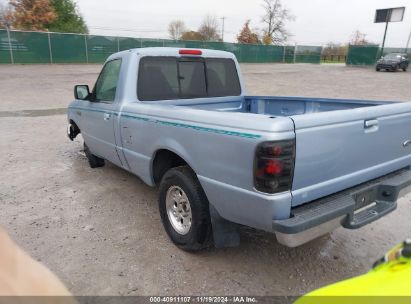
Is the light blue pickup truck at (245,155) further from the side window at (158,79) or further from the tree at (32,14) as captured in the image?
the tree at (32,14)

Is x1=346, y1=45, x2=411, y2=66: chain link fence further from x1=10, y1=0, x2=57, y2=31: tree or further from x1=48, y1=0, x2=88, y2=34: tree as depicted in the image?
x1=10, y1=0, x2=57, y2=31: tree

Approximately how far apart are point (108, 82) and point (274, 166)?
3.07 metres

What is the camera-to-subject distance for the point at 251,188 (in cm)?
237

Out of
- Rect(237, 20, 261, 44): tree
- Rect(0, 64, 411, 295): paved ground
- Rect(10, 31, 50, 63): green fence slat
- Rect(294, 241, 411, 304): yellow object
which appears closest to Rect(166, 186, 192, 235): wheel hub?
Rect(0, 64, 411, 295): paved ground

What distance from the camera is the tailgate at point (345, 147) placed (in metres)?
2.31

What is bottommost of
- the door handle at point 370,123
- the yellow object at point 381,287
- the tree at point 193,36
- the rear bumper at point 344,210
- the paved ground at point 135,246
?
the paved ground at point 135,246

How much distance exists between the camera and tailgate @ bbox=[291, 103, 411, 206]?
231 cm

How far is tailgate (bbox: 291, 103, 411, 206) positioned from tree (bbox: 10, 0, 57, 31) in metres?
43.3

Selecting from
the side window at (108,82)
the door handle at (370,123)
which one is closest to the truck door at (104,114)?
the side window at (108,82)

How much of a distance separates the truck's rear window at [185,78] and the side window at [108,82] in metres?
0.47

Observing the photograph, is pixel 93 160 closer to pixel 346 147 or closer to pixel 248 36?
pixel 346 147

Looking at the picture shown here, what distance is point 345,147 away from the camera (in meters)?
2.53

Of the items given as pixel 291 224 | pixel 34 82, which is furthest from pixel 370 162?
pixel 34 82

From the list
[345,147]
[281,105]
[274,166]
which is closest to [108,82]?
[281,105]
